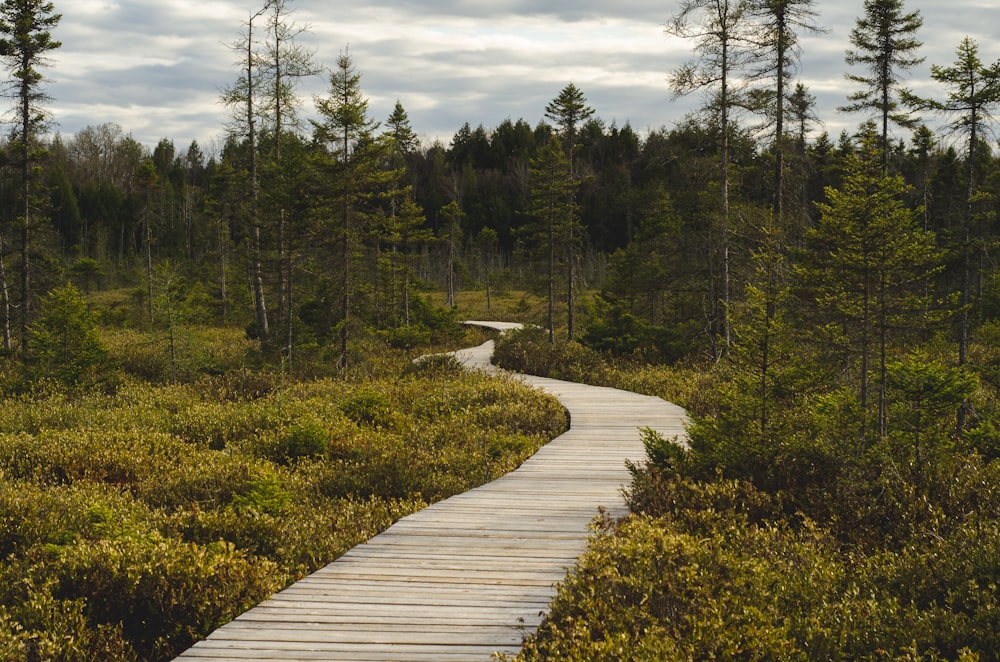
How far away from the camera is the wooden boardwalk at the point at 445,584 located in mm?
4680

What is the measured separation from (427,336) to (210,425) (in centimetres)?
1899

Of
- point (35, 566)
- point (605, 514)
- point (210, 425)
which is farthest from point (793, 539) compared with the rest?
point (210, 425)

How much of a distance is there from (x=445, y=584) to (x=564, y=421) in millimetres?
8165

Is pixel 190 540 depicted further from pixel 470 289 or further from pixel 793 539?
pixel 470 289

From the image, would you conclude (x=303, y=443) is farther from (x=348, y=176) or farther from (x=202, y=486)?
(x=348, y=176)

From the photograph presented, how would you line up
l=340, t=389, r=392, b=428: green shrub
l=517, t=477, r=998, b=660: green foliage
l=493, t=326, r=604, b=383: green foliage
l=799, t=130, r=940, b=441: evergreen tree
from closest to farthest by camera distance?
l=517, t=477, r=998, b=660: green foliage → l=799, t=130, r=940, b=441: evergreen tree → l=340, t=389, r=392, b=428: green shrub → l=493, t=326, r=604, b=383: green foliage

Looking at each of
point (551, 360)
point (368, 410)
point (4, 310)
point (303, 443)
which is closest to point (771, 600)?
point (303, 443)

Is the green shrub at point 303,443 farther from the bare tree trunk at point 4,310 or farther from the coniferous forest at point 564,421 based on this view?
the bare tree trunk at point 4,310

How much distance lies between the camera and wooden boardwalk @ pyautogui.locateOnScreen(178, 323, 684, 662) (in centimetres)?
468

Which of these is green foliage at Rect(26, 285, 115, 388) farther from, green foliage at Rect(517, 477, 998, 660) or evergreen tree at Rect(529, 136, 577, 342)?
green foliage at Rect(517, 477, 998, 660)

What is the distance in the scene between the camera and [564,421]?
13.7 metres

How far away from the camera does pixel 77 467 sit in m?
10.9

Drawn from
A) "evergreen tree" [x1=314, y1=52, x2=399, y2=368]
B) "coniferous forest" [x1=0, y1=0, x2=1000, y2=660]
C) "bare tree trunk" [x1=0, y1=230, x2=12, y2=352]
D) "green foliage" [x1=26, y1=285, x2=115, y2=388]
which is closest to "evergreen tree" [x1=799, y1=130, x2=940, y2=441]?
"coniferous forest" [x1=0, y1=0, x2=1000, y2=660]

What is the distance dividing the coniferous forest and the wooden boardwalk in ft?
1.51
